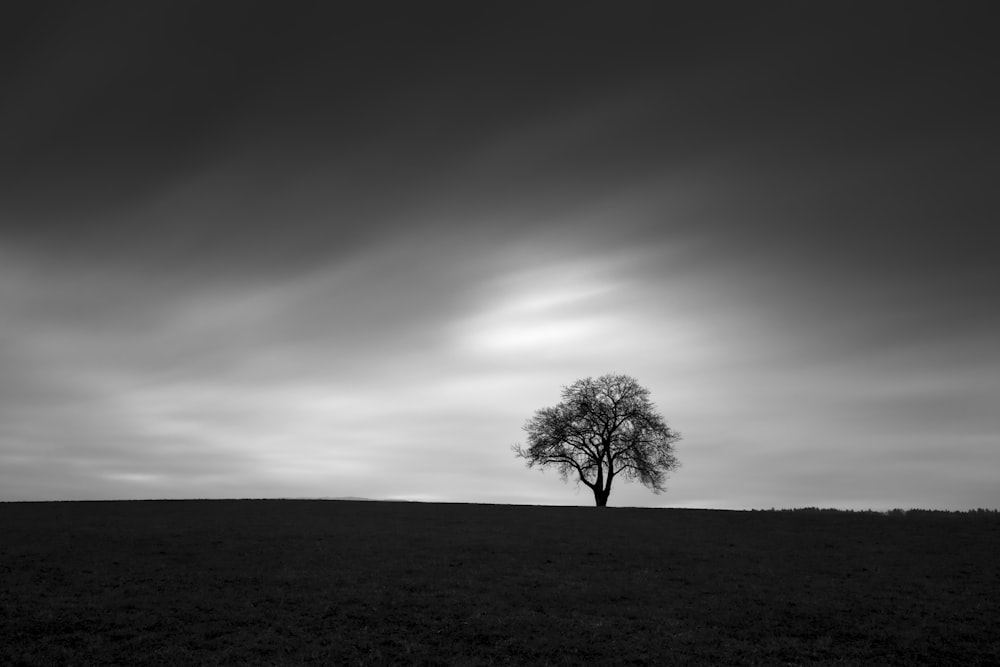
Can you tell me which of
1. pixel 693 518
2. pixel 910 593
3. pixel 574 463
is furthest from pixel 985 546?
pixel 574 463

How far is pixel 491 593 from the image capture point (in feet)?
93.4

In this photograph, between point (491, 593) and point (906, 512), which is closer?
point (491, 593)

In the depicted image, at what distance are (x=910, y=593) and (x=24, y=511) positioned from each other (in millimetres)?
59237

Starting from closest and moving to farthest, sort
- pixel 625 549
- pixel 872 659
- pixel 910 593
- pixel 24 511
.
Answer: pixel 872 659 → pixel 910 593 → pixel 625 549 → pixel 24 511

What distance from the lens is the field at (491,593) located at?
21.6 m

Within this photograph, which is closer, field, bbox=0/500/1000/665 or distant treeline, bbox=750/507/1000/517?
field, bbox=0/500/1000/665

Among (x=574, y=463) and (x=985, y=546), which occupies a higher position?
(x=574, y=463)

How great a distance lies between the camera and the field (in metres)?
21.6

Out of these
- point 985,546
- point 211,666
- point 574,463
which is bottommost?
point 211,666

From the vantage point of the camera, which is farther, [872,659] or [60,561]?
[60,561]

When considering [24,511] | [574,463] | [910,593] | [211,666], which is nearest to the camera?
[211,666]

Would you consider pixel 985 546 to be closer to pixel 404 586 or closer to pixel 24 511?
pixel 404 586

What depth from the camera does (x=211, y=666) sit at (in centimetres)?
1966

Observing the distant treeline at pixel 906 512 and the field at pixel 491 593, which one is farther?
the distant treeline at pixel 906 512
